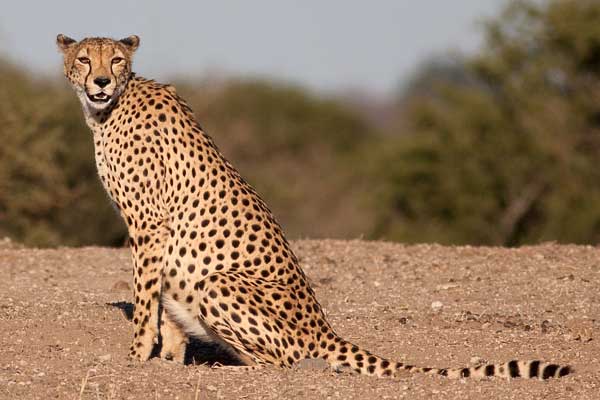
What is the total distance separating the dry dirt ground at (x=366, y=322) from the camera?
16.1 ft

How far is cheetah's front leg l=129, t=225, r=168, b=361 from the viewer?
551cm

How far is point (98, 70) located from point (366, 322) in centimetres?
197

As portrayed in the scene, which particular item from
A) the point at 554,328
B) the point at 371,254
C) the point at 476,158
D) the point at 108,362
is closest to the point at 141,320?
the point at 108,362

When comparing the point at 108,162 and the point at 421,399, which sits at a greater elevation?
the point at 108,162

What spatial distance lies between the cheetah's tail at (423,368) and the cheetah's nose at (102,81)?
1.65 meters

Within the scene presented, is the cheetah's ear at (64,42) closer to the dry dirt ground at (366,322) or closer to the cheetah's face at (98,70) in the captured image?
the cheetah's face at (98,70)

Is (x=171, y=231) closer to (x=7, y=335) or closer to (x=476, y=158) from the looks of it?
(x=7, y=335)

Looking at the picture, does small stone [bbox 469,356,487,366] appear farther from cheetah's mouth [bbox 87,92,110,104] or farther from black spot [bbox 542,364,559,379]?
cheetah's mouth [bbox 87,92,110,104]

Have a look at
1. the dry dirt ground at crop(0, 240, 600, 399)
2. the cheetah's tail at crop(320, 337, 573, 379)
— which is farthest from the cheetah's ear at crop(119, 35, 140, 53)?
the cheetah's tail at crop(320, 337, 573, 379)

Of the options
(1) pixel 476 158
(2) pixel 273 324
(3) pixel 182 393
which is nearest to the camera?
(3) pixel 182 393

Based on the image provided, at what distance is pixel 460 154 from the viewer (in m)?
18.5

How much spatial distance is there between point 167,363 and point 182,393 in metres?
0.54

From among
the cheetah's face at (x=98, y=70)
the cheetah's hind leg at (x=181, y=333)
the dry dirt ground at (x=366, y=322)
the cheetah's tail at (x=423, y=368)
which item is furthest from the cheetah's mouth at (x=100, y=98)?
the cheetah's tail at (x=423, y=368)

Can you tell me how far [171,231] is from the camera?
5590 millimetres
